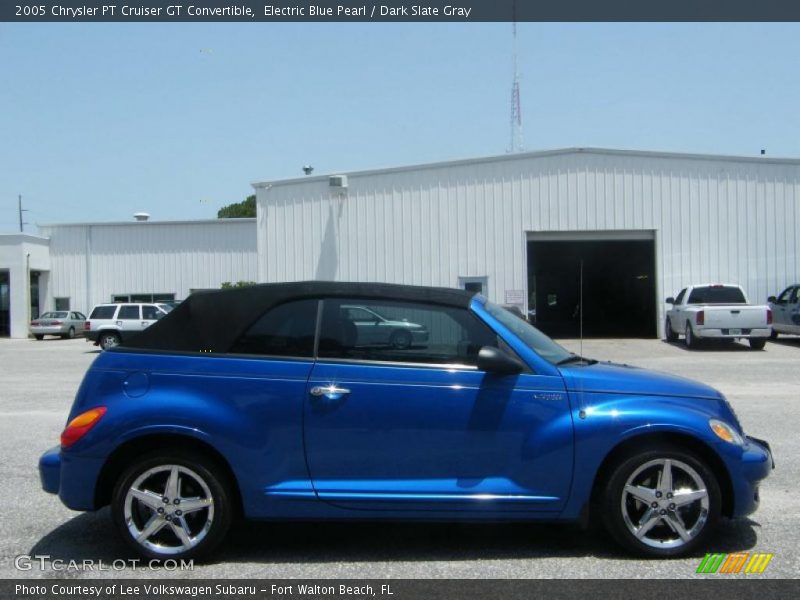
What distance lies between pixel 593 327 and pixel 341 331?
31.6 meters

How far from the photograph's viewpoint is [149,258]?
39938 mm

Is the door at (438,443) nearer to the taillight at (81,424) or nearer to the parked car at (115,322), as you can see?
the taillight at (81,424)

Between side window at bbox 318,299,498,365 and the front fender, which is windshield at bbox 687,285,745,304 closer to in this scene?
the front fender

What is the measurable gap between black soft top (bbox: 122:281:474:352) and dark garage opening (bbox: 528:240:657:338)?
21.9 meters

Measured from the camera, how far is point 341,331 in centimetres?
494

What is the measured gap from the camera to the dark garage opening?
3039 cm

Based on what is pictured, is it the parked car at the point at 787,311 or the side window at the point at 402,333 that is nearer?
the side window at the point at 402,333

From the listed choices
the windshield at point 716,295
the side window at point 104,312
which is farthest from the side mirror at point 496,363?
the side window at point 104,312

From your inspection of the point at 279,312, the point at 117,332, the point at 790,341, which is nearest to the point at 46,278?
the point at 117,332

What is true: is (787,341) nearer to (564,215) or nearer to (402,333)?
(564,215)

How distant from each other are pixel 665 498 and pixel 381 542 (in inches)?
72.3

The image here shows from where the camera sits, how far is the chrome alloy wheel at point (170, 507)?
4.67 metres

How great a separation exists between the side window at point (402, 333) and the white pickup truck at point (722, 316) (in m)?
18.2

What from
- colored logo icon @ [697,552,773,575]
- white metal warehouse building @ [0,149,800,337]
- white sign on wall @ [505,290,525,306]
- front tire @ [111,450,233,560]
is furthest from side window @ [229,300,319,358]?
white sign on wall @ [505,290,525,306]
